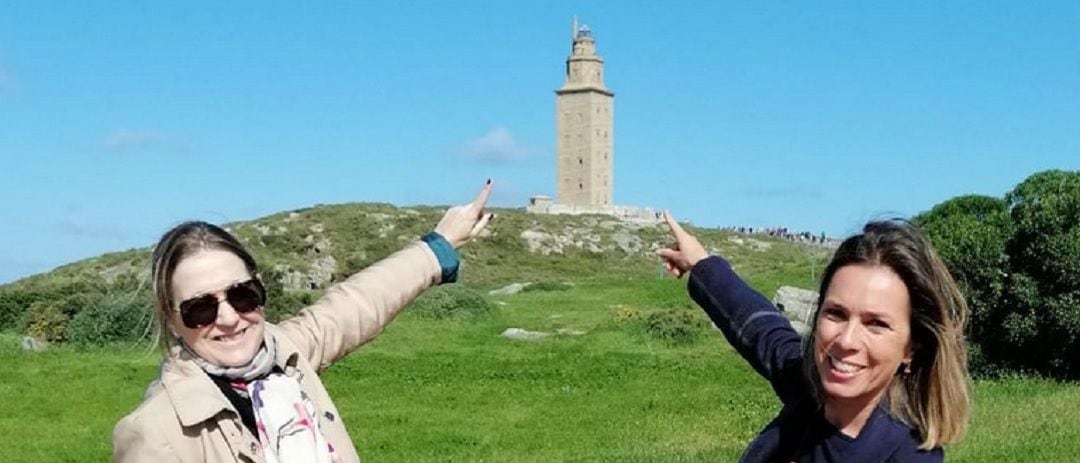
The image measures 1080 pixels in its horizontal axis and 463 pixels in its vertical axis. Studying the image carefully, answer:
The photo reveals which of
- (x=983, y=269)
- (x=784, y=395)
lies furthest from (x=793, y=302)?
(x=784, y=395)

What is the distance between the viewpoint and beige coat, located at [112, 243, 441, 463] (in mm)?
3105

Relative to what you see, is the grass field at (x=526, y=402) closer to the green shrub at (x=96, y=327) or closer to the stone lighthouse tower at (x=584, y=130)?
the green shrub at (x=96, y=327)

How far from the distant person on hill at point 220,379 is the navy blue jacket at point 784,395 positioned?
1.25m

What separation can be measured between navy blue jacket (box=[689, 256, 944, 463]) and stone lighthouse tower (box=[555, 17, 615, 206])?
7634 cm

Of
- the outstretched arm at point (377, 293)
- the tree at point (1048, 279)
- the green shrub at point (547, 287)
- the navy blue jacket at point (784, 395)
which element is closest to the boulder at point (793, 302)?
the tree at point (1048, 279)

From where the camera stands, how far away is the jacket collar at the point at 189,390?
3.12 meters

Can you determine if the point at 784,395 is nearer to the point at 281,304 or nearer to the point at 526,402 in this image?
the point at 526,402

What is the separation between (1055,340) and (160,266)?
46.7 feet

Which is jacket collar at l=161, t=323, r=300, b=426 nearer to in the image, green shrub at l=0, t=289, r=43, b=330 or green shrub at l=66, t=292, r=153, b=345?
green shrub at l=66, t=292, r=153, b=345

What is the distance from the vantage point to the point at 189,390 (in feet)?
10.4

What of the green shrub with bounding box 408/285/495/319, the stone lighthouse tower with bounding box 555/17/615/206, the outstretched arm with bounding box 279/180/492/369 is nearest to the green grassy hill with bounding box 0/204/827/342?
the stone lighthouse tower with bounding box 555/17/615/206

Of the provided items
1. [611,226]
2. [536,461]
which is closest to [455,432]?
[536,461]

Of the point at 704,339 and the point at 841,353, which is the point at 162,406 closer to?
the point at 841,353

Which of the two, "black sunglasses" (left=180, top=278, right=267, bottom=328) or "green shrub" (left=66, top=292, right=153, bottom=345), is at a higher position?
"black sunglasses" (left=180, top=278, right=267, bottom=328)
